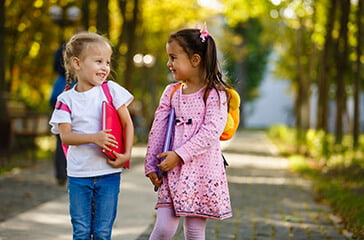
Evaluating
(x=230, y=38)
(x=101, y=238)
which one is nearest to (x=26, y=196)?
(x=101, y=238)

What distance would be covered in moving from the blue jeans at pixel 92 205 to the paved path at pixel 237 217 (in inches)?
75.5

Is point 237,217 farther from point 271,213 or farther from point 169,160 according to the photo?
point 169,160

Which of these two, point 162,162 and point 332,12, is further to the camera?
point 332,12

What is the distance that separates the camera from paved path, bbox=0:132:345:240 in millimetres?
6508

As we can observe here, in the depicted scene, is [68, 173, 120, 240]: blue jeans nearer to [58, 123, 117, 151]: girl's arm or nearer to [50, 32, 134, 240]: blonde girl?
[50, 32, 134, 240]: blonde girl

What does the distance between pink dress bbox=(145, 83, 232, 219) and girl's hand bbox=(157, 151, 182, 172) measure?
1.5 inches

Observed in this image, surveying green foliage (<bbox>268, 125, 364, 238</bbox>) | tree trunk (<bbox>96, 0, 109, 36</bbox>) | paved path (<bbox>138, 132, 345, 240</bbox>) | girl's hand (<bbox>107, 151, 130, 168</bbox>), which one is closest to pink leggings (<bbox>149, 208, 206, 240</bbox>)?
girl's hand (<bbox>107, 151, 130, 168</bbox>)

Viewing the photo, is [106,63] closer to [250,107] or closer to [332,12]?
[332,12]

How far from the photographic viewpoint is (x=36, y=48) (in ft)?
78.8

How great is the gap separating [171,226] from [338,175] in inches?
348

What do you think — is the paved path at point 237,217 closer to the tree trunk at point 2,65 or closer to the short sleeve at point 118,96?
the short sleeve at point 118,96

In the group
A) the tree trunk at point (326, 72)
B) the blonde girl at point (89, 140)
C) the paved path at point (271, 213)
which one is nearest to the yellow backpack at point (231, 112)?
the blonde girl at point (89, 140)

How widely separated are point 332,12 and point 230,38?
70.0 ft

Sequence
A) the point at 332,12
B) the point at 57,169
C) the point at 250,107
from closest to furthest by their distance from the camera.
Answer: the point at 57,169
the point at 332,12
the point at 250,107
